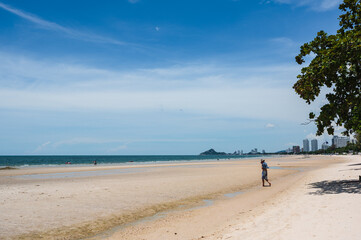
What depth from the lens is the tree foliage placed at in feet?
48.7

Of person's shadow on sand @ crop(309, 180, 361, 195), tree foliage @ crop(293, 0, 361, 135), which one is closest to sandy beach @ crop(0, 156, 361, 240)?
person's shadow on sand @ crop(309, 180, 361, 195)

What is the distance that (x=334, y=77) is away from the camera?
52.2 feet

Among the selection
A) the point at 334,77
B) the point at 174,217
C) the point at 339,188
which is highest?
the point at 334,77

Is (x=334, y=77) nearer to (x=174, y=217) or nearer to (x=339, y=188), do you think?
(x=339, y=188)

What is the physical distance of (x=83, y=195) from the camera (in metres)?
17.9

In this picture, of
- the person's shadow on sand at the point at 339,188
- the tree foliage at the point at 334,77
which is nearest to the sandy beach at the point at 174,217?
the person's shadow on sand at the point at 339,188

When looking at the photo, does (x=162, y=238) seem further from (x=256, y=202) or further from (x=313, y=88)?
(x=313, y=88)

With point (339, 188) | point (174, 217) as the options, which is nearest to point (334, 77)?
point (339, 188)

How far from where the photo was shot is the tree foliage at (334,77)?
14844 millimetres

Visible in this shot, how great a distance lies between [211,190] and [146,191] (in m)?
4.91

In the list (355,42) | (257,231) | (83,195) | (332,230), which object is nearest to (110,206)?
(83,195)

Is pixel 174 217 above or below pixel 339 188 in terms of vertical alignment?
below

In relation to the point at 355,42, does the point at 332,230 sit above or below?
below

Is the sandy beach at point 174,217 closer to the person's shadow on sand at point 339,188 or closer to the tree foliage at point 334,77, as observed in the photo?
the person's shadow on sand at point 339,188
